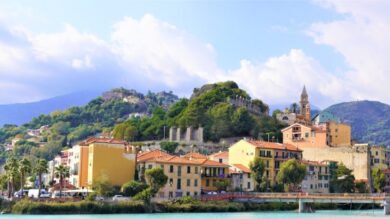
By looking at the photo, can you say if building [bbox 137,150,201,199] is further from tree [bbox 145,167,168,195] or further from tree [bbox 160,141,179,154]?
tree [bbox 160,141,179,154]

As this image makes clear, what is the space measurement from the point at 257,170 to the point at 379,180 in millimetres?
22507

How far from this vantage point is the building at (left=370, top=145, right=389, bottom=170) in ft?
334

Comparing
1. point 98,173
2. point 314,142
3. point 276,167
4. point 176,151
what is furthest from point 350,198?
point 176,151

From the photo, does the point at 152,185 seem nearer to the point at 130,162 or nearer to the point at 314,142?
the point at 130,162

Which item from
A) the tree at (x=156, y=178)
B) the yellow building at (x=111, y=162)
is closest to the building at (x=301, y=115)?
the yellow building at (x=111, y=162)

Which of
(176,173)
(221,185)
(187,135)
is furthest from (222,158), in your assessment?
(187,135)

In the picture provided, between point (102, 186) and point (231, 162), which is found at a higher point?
point (231, 162)

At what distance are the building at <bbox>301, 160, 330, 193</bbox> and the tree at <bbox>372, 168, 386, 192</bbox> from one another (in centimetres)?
739

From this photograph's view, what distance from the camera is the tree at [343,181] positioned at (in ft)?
279

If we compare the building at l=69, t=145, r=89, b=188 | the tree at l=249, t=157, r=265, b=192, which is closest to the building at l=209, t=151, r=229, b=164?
the tree at l=249, t=157, r=265, b=192

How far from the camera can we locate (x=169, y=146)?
104438 mm

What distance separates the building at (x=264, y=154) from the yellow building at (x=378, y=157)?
72.3ft

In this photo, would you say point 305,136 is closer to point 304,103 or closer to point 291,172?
point 291,172

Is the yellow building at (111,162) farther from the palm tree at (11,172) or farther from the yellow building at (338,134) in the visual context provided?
the yellow building at (338,134)
